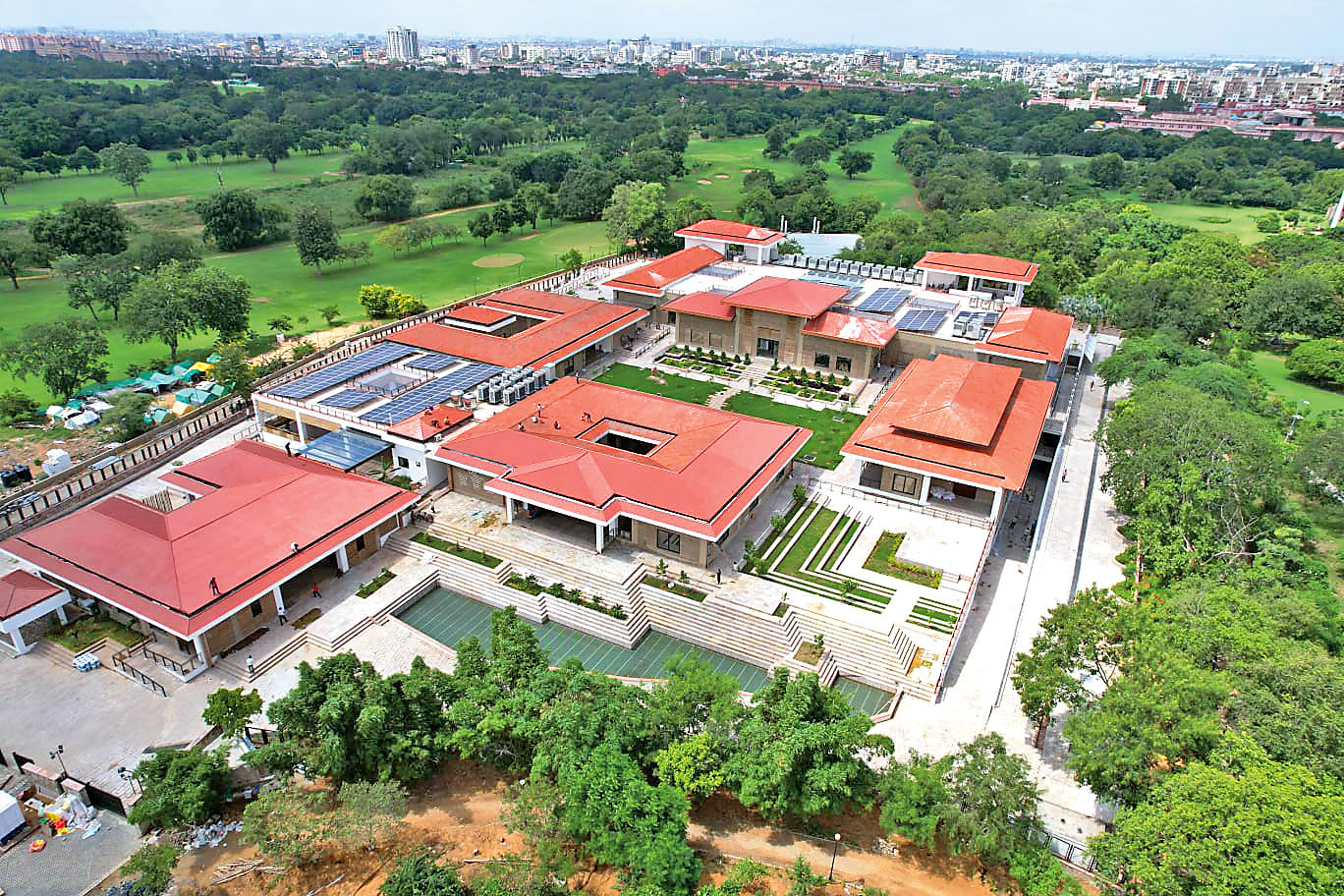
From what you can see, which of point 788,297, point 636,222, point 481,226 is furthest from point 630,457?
point 481,226

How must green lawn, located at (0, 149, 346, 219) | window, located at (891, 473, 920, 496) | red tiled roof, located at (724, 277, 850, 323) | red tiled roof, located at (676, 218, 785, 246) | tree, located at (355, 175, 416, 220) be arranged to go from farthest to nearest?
green lawn, located at (0, 149, 346, 219), tree, located at (355, 175, 416, 220), red tiled roof, located at (676, 218, 785, 246), red tiled roof, located at (724, 277, 850, 323), window, located at (891, 473, 920, 496)

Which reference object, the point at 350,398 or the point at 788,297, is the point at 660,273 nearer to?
the point at 788,297

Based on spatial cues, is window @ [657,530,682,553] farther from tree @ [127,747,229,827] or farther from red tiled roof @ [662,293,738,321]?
red tiled roof @ [662,293,738,321]

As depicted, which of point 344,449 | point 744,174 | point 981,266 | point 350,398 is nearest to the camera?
point 344,449

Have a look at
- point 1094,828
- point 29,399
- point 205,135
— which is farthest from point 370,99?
point 1094,828

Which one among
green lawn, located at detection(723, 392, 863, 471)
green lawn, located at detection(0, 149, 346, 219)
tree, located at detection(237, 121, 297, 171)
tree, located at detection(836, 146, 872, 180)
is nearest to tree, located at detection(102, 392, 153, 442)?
→ green lawn, located at detection(723, 392, 863, 471)

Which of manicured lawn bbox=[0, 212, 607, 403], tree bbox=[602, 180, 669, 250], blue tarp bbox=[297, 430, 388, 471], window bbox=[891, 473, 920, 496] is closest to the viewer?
blue tarp bbox=[297, 430, 388, 471]
